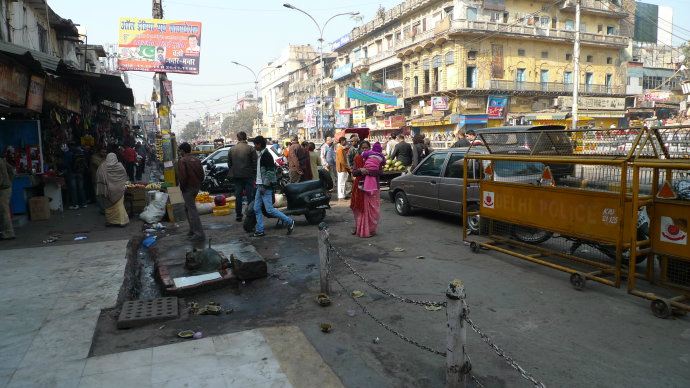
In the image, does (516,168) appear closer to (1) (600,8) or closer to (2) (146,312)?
(2) (146,312)

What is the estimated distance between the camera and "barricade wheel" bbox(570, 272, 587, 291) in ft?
17.8

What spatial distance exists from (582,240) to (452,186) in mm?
3414

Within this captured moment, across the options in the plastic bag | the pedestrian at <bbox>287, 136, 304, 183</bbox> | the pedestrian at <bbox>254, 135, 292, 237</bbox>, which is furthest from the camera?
the pedestrian at <bbox>287, 136, 304, 183</bbox>

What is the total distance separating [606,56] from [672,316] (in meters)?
51.7

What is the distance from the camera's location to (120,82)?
12625mm

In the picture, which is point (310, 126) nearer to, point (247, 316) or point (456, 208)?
point (456, 208)

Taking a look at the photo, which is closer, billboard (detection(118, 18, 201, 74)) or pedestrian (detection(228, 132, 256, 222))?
pedestrian (detection(228, 132, 256, 222))

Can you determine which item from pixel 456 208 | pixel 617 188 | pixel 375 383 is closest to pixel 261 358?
pixel 375 383

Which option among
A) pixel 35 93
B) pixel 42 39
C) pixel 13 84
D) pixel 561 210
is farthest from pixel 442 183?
pixel 42 39

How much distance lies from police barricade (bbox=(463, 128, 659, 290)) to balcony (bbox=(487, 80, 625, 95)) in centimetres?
3666

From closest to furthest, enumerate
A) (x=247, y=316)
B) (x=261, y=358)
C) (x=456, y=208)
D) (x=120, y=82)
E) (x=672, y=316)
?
(x=261, y=358) → (x=672, y=316) → (x=247, y=316) → (x=456, y=208) → (x=120, y=82)

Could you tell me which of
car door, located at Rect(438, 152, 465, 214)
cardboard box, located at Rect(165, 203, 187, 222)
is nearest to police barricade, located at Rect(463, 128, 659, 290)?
car door, located at Rect(438, 152, 465, 214)

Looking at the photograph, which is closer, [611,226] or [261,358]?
[261,358]

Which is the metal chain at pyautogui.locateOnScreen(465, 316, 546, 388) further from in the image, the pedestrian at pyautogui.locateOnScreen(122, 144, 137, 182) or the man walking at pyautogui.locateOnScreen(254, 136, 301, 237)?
the pedestrian at pyautogui.locateOnScreen(122, 144, 137, 182)
